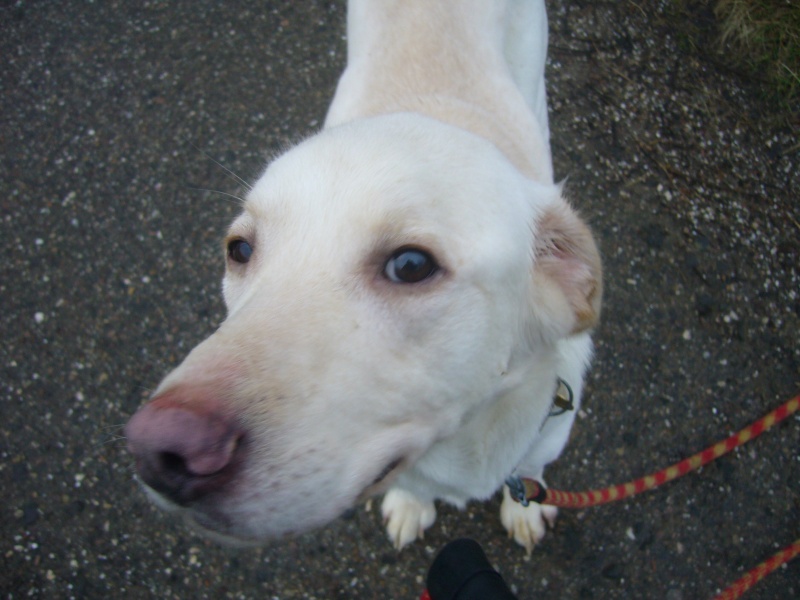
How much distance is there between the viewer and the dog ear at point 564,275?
1567 millimetres

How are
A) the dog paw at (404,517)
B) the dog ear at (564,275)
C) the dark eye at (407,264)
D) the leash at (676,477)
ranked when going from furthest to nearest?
the dog paw at (404,517) → the leash at (676,477) → the dog ear at (564,275) → the dark eye at (407,264)

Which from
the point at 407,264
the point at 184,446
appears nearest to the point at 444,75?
the point at 407,264

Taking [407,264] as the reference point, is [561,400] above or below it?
below

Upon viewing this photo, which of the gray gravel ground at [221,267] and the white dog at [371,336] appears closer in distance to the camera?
the white dog at [371,336]

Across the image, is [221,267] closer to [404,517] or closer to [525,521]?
[404,517]

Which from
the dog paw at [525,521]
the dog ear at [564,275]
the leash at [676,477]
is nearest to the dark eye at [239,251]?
the dog ear at [564,275]

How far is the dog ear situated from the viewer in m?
1.57

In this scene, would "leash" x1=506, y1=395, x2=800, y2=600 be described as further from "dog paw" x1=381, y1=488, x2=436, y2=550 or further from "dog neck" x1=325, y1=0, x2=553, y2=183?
"dog neck" x1=325, y1=0, x2=553, y2=183

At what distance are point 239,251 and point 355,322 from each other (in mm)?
573

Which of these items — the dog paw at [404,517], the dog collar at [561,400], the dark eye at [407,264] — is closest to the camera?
the dark eye at [407,264]

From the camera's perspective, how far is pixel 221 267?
304 cm

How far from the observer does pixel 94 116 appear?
3369 mm

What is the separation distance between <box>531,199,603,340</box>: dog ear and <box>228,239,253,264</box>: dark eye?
77cm

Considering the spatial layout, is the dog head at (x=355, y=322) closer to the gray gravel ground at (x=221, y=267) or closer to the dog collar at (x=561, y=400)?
the dog collar at (x=561, y=400)
